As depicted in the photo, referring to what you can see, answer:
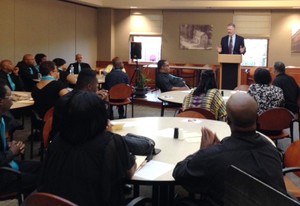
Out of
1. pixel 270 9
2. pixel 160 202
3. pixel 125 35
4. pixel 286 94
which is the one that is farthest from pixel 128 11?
pixel 160 202

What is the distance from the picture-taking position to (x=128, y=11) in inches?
523

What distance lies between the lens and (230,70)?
23.9ft

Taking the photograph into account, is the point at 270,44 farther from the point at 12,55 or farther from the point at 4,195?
the point at 4,195

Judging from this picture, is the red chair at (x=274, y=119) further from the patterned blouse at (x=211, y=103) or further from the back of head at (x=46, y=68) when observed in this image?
the back of head at (x=46, y=68)

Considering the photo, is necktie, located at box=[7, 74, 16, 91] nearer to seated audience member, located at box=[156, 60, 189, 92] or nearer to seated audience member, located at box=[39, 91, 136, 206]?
seated audience member, located at box=[156, 60, 189, 92]

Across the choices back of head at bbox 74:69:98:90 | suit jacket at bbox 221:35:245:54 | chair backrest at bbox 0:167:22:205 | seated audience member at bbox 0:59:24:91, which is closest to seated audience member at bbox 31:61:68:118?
back of head at bbox 74:69:98:90

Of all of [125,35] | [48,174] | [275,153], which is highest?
[125,35]

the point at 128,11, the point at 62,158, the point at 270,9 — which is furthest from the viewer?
the point at 128,11

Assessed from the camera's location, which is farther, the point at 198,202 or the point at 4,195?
the point at 4,195

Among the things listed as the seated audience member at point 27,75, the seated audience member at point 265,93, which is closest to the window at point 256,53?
the seated audience member at point 27,75

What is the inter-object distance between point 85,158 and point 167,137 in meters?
Result: 1.26

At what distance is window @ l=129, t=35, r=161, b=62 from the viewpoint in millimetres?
13266

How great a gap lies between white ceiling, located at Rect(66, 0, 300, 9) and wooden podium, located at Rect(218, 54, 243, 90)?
4.89 meters

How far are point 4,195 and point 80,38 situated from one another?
1033 cm
